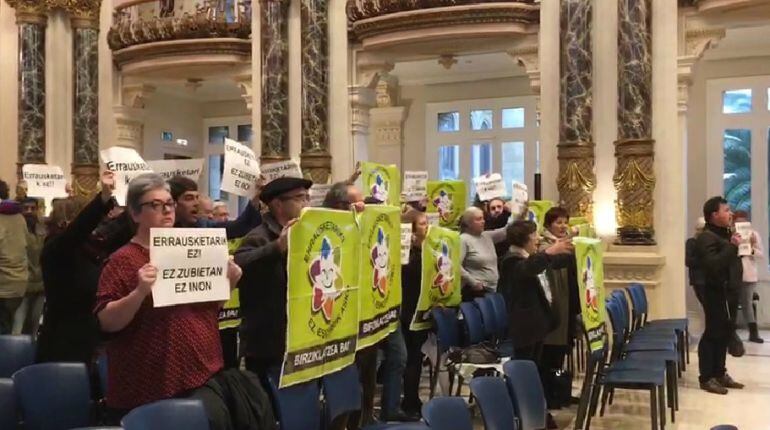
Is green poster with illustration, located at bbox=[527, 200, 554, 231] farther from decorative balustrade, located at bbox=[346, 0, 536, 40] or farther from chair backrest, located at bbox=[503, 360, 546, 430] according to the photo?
chair backrest, located at bbox=[503, 360, 546, 430]

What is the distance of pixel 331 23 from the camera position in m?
12.7

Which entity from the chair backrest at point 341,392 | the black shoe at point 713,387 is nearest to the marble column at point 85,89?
the black shoe at point 713,387

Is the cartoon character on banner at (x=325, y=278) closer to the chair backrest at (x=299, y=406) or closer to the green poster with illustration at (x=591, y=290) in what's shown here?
the chair backrest at (x=299, y=406)

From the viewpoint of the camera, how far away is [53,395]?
3.80 m

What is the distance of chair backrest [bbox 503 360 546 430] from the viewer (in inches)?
170

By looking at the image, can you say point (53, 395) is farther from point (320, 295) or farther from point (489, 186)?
point (489, 186)

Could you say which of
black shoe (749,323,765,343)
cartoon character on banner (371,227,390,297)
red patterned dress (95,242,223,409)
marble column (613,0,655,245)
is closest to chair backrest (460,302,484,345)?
cartoon character on banner (371,227,390,297)

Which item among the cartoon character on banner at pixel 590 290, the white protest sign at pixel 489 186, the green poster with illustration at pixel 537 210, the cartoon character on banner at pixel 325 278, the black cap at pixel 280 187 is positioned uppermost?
the white protest sign at pixel 489 186

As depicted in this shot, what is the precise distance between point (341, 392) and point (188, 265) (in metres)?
1.26

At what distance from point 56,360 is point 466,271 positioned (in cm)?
397

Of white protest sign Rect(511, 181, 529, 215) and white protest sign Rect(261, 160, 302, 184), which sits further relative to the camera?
white protest sign Rect(511, 181, 529, 215)

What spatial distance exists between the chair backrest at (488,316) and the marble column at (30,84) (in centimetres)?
1000

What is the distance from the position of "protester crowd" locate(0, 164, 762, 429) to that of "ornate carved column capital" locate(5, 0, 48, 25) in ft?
25.9

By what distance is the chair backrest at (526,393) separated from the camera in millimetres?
4309
